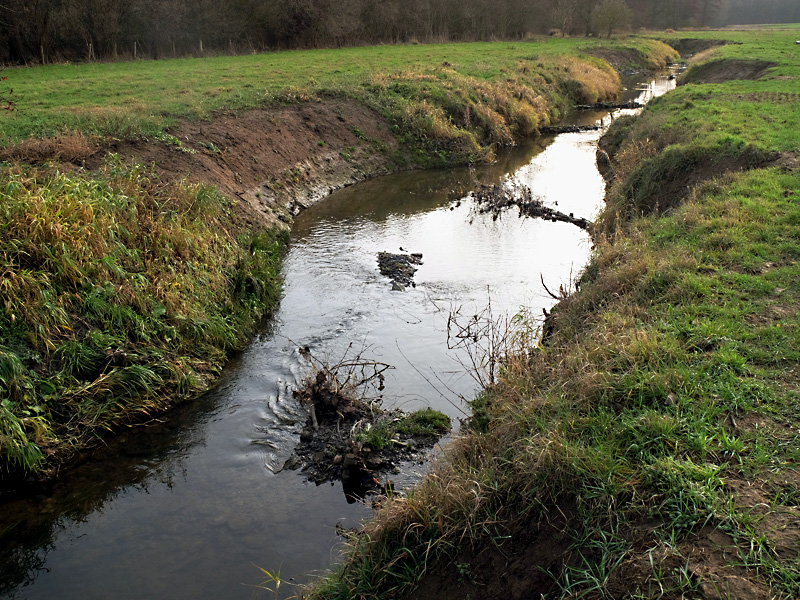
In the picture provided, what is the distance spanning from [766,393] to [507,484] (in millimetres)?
2322

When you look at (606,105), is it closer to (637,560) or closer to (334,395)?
(334,395)

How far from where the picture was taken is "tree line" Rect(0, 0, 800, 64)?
31.6 m

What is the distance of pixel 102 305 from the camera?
8133 millimetres

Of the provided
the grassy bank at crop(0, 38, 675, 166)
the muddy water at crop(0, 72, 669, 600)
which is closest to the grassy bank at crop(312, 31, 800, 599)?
the muddy water at crop(0, 72, 669, 600)

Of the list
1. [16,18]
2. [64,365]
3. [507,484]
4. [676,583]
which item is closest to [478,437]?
[507,484]

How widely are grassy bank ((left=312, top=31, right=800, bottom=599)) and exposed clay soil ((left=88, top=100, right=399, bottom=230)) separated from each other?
355 inches

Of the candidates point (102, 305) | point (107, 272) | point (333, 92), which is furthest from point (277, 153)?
point (102, 305)

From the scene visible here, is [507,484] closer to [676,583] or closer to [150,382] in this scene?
[676,583]

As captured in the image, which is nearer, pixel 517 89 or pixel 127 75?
pixel 127 75

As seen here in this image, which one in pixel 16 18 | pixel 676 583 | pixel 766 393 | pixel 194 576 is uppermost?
pixel 16 18

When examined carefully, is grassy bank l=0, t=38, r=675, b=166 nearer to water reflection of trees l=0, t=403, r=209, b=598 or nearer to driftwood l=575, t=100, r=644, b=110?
driftwood l=575, t=100, r=644, b=110

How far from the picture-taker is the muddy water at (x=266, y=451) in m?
5.50

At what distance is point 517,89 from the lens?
27.6 m

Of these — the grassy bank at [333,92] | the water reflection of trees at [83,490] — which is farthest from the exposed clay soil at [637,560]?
the grassy bank at [333,92]
